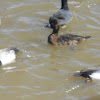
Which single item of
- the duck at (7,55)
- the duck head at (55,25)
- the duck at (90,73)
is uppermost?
the duck head at (55,25)

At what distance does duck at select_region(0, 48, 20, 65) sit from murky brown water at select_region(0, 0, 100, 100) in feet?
0.43

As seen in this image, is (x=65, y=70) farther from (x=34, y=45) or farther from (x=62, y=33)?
(x=62, y=33)

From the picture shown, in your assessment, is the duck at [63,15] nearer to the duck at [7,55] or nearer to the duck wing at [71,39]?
the duck wing at [71,39]

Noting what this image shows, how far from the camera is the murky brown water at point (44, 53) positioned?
17.4 ft

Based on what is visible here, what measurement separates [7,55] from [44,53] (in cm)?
91

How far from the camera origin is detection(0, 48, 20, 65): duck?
6109mm

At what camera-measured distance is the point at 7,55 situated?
618 cm

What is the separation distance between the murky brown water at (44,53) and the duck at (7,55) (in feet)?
0.43

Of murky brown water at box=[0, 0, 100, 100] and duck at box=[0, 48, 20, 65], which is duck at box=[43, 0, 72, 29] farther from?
duck at box=[0, 48, 20, 65]

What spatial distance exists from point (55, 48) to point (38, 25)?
4.22 feet

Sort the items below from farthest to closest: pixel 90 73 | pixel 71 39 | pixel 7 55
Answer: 1. pixel 71 39
2. pixel 7 55
3. pixel 90 73

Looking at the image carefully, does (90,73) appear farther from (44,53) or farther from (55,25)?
(55,25)

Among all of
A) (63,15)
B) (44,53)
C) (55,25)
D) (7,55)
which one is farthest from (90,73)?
(63,15)

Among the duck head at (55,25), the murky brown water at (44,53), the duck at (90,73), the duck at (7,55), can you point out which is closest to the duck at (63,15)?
the murky brown water at (44,53)
